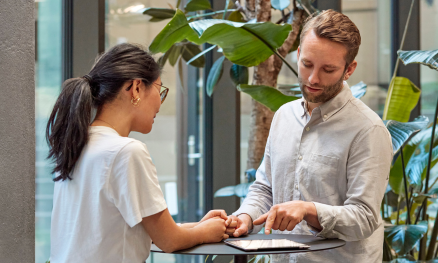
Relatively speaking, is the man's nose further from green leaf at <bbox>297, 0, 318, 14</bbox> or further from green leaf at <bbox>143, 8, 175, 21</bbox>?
green leaf at <bbox>143, 8, 175, 21</bbox>

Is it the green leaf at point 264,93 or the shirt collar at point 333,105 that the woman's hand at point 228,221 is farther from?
the green leaf at point 264,93

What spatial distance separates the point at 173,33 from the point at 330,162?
949mm

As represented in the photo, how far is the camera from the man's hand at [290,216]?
1.33 metres

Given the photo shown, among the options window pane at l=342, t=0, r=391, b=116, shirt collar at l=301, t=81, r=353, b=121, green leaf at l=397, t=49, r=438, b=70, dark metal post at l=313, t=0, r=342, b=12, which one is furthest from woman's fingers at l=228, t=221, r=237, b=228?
window pane at l=342, t=0, r=391, b=116

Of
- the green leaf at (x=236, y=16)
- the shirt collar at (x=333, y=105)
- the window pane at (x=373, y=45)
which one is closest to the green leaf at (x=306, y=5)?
the green leaf at (x=236, y=16)

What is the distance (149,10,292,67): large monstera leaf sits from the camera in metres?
1.87

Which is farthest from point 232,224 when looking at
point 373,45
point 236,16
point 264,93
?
point 373,45

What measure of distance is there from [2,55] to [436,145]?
242cm

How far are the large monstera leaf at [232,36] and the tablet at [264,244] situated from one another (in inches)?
36.2

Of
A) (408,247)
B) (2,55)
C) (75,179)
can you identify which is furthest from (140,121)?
(408,247)

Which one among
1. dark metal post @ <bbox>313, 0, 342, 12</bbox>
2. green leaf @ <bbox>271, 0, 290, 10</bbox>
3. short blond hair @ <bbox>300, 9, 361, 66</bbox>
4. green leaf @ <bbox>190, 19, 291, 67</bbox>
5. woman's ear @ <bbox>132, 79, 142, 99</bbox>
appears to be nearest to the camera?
woman's ear @ <bbox>132, 79, 142, 99</bbox>

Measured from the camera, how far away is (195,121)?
3525 mm

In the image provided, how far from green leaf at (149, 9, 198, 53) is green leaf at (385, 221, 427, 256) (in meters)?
1.43

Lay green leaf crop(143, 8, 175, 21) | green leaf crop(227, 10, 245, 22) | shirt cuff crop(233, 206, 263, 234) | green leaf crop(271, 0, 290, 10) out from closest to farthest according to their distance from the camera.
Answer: shirt cuff crop(233, 206, 263, 234), green leaf crop(271, 0, 290, 10), green leaf crop(143, 8, 175, 21), green leaf crop(227, 10, 245, 22)
